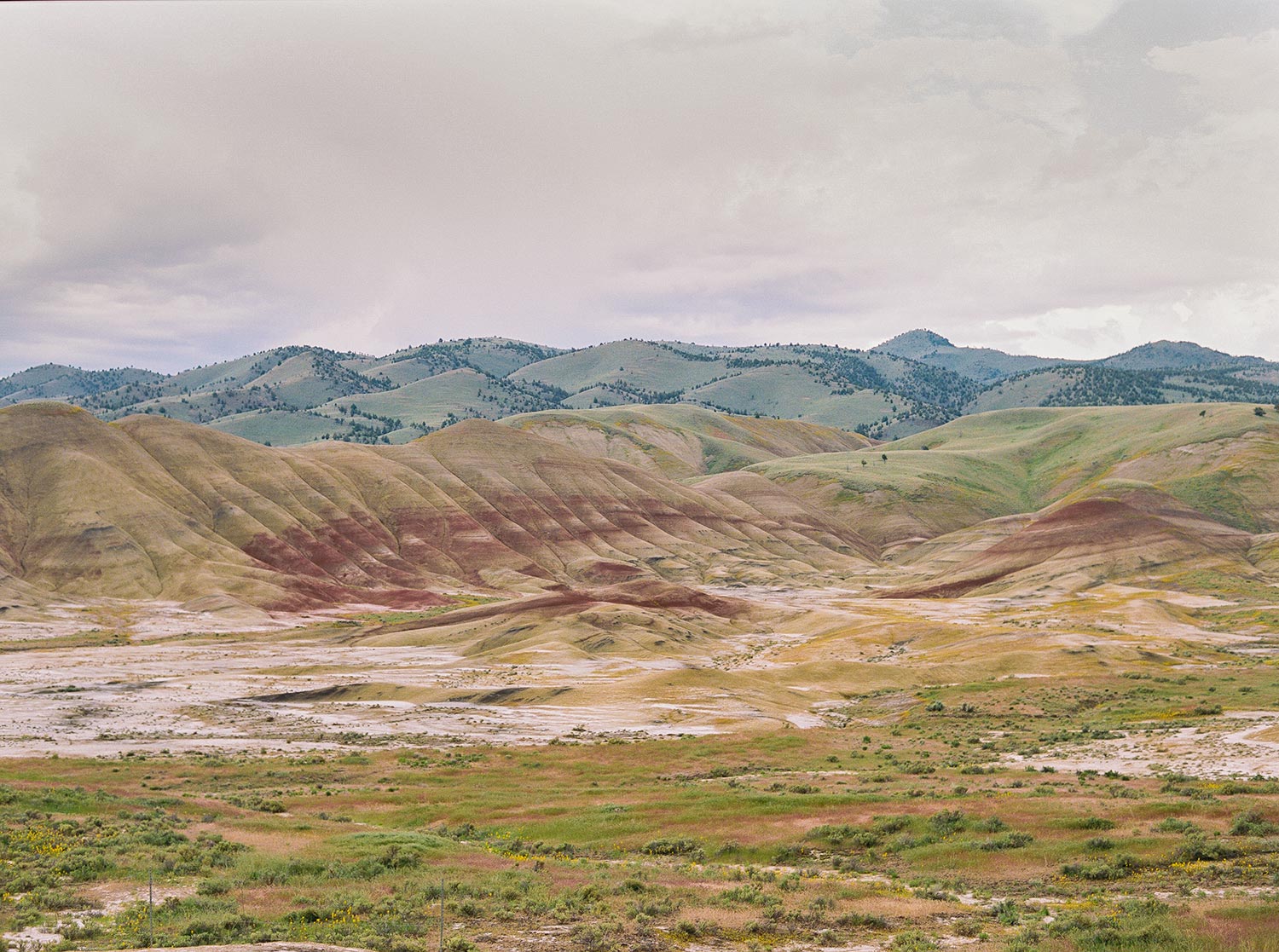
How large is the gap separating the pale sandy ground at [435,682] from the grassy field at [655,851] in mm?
7544

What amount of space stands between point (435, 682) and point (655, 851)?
2637 inches

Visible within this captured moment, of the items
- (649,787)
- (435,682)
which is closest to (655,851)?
(649,787)

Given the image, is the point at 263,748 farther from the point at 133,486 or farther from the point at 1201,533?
the point at 1201,533

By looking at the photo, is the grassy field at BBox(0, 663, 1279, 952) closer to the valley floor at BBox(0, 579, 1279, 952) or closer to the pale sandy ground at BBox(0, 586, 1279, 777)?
the valley floor at BBox(0, 579, 1279, 952)

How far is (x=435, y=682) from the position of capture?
100875mm

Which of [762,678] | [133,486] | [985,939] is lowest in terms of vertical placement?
[762,678]

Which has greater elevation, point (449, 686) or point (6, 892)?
point (6, 892)

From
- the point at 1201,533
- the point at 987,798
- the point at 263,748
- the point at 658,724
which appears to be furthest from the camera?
the point at 1201,533

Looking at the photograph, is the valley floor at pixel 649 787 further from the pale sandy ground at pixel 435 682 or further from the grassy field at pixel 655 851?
the pale sandy ground at pixel 435 682

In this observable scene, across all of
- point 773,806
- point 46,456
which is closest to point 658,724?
point 773,806

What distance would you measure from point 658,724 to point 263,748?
3109 centimetres

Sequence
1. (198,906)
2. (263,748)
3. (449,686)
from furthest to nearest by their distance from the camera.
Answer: (449,686) → (263,748) → (198,906)

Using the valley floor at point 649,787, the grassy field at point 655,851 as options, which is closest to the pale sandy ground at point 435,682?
the valley floor at point 649,787

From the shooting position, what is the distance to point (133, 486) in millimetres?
191625
